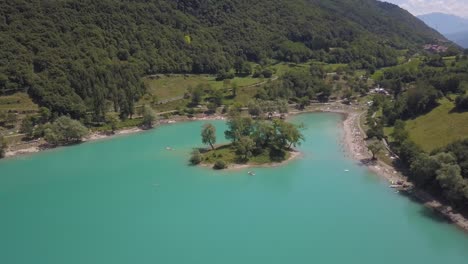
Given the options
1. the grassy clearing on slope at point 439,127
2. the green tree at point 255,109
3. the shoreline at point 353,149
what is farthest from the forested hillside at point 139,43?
the grassy clearing on slope at point 439,127

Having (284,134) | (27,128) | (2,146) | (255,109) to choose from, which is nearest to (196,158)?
(284,134)

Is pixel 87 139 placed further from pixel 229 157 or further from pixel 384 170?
pixel 384 170

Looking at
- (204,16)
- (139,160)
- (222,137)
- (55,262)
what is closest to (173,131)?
(222,137)

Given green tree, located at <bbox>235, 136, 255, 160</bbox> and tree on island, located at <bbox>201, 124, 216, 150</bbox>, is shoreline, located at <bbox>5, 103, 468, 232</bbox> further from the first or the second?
tree on island, located at <bbox>201, 124, 216, 150</bbox>

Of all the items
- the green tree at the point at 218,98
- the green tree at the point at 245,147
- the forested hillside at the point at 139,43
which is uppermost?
the forested hillside at the point at 139,43

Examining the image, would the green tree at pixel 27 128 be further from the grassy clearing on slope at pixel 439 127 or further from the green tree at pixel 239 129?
the grassy clearing on slope at pixel 439 127

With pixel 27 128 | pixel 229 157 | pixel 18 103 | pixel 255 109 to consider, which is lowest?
pixel 229 157

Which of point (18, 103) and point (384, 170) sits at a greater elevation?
point (18, 103)
